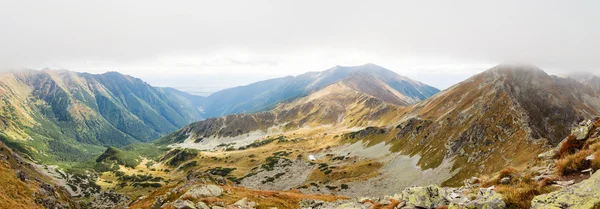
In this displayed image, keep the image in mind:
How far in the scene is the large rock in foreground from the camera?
1246 cm

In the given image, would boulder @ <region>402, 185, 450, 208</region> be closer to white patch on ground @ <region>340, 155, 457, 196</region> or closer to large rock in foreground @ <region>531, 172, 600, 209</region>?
large rock in foreground @ <region>531, 172, 600, 209</region>

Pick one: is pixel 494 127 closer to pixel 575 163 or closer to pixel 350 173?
pixel 350 173

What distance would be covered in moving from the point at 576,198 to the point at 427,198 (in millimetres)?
9310

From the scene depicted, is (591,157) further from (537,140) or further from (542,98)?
(542,98)

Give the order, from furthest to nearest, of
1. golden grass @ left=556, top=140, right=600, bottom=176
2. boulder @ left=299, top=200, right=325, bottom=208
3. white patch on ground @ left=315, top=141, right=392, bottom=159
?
white patch on ground @ left=315, top=141, right=392, bottom=159, boulder @ left=299, top=200, right=325, bottom=208, golden grass @ left=556, top=140, right=600, bottom=176

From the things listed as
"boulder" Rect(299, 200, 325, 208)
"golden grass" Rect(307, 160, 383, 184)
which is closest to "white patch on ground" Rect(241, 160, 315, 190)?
"golden grass" Rect(307, 160, 383, 184)

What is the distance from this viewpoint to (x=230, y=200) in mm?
43938

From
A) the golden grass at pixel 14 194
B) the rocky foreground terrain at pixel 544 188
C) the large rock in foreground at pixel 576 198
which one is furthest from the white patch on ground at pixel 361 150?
the large rock in foreground at pixel 576 198

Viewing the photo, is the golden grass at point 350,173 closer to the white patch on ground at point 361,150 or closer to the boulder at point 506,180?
the white patch on ground at point 361,150

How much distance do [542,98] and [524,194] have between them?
7375 inches

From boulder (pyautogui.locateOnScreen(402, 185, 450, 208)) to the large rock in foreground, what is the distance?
7.19m

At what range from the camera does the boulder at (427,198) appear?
813 inches

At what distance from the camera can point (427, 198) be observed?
70.0 ft

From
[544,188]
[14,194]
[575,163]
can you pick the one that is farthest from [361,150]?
[544,188]
